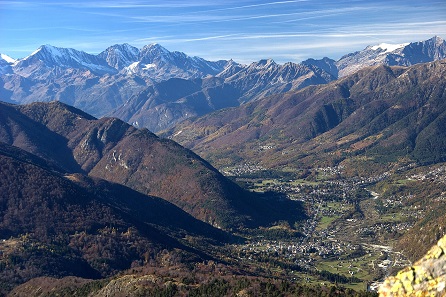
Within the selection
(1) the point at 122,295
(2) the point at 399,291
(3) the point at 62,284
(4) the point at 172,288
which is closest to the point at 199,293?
(4) the point at 172,288

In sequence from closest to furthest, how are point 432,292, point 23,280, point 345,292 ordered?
point 432,292 < point 345,292 < point 23,280

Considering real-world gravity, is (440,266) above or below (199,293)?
above

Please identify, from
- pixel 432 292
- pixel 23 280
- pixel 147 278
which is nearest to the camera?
pixel 432 292

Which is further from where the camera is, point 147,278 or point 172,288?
point 147,278

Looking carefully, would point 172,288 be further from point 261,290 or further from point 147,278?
point 261,290

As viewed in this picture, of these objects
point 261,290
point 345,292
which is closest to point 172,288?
point 261,290

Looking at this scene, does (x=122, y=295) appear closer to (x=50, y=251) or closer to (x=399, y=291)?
(x=50, y=251)
